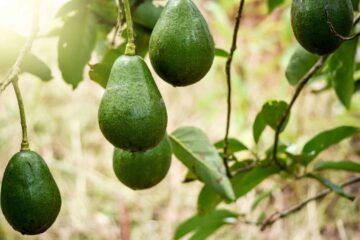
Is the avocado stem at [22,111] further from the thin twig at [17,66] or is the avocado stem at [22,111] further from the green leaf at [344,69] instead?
the green leaf at [344,69]

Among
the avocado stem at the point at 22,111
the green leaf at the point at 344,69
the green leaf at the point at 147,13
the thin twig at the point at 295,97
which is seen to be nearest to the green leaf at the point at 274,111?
the thin twig at the point at 295,97

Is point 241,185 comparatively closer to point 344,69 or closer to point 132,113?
point 344,69

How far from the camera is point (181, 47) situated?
2.71ft

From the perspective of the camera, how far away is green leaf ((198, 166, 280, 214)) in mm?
1406

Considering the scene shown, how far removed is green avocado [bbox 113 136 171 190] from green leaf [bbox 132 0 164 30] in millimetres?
469

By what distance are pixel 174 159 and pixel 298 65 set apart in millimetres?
2207

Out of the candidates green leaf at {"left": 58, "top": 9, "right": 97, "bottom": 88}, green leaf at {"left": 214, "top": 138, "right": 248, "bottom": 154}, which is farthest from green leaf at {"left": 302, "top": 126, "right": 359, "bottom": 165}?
green leaf at {"left": 58, "top": 9, "right": 97, "bottom": 88}

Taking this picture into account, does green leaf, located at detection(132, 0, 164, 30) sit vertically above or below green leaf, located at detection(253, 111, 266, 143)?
above

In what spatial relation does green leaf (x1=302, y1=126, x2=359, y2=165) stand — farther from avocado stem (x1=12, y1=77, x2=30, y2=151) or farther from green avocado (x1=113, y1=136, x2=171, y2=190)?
avocado stem (x1=12, y1=77, x2=30, y2=151)

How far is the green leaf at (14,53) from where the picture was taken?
133 cm

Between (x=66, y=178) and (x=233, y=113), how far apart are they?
103 centimetres

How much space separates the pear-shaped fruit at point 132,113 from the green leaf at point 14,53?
1.83ft

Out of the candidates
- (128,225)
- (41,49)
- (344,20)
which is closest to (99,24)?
(344,20)

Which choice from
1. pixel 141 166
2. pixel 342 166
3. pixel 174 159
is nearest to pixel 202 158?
pixel 141 166
